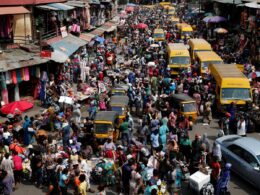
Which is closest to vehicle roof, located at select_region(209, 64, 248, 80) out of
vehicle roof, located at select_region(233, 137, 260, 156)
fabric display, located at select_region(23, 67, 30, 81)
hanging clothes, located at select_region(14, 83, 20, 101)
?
vehicle roof, located at select_region(233, 137, 260, 156)

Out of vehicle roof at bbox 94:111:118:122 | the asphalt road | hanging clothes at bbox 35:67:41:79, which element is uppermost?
hanging clothes at bbox 35:67:41:79

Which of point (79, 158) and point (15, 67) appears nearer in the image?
point (79, 158)

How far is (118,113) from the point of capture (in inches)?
806

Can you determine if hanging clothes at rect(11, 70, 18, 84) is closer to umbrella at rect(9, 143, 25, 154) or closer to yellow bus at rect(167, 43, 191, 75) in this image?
umbrella at rect(9, 143, 25, 154)

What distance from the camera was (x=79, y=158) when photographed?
1552 cm

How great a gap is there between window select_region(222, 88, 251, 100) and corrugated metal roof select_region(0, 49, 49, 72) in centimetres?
1091

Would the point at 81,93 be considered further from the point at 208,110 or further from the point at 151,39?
the point at 151,39

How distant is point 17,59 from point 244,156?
14.8m

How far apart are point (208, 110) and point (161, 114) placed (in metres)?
2.77

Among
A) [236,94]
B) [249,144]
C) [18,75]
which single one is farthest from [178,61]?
[249,144]

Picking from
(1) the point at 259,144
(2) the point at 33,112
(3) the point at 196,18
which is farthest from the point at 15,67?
(3) the point at 196,18

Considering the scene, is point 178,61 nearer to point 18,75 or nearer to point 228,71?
point 228,71

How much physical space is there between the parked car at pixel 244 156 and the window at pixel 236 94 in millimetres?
6342

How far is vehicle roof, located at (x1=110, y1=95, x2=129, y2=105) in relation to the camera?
2208 centimetres
